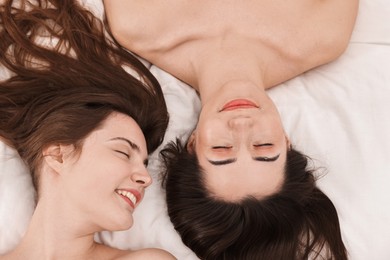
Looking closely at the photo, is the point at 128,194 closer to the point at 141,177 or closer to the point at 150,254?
the point at 141,177

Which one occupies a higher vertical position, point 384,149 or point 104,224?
point 384,149

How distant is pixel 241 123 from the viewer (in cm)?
167

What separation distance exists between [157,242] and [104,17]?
0.79 m

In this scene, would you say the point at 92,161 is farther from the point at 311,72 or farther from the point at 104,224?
the point at 311,72

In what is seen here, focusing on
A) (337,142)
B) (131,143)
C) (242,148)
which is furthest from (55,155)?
(337,142)

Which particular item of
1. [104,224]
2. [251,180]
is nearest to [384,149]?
[251,180]

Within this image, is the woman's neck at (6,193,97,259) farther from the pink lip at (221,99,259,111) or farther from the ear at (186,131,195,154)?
the pink lip at (221,99,259,111)

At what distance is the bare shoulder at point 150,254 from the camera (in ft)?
5.62

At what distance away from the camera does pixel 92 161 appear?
167 cm

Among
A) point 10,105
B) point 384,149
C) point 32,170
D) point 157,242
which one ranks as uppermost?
point 384,149

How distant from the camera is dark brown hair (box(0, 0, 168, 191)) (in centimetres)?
180

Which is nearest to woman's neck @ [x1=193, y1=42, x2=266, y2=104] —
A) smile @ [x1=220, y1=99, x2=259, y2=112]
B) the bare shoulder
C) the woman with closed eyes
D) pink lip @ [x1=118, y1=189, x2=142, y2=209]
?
the woman with closed eyes

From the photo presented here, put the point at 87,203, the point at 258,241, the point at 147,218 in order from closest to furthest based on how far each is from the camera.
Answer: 1. the point at 87,203
2. the point at 258,241
3. the point at 147,218

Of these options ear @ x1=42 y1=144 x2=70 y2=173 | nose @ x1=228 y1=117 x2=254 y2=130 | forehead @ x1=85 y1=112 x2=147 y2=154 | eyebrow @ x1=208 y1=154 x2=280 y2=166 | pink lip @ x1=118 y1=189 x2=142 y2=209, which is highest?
nose @ x1=228 y1=117 x2=254 y2=130
